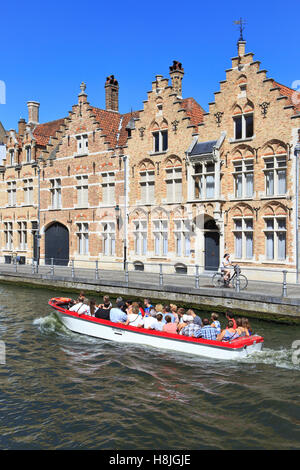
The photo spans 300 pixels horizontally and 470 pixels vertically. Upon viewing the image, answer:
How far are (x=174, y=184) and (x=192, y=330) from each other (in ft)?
47.3

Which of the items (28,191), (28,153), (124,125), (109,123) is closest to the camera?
(109,123)

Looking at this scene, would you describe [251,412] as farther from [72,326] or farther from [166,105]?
[166,105]

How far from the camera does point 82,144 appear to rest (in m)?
31.3

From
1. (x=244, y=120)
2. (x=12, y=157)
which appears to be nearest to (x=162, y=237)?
(x=244, y=120)

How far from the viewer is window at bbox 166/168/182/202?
84.6 feet

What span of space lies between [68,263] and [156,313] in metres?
18.9

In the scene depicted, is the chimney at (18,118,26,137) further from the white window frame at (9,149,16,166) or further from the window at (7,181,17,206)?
the window at (7,181,17,206)

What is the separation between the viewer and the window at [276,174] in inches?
851

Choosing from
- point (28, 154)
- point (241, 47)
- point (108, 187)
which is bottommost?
point (108, 187)

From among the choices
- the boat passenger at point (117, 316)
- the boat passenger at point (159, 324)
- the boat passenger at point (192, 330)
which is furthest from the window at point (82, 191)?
the boat passenger at point (192, 330)

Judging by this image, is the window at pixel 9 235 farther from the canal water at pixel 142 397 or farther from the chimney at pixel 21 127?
the canal water at pixel 142 397

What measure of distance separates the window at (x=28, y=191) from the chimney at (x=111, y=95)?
8.34m

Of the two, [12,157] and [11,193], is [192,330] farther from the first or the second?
[12,157]

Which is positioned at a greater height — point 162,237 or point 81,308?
point 162,237
